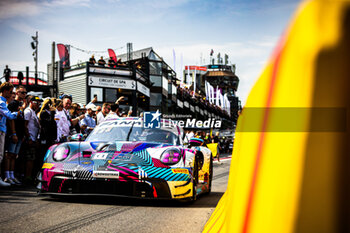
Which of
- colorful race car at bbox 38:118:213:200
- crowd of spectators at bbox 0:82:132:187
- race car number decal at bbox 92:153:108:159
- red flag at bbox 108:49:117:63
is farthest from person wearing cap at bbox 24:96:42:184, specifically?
red flag at bbox 108:49:117:63

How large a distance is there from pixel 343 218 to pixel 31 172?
313 inches

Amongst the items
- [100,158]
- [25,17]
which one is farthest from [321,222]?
[100,158]

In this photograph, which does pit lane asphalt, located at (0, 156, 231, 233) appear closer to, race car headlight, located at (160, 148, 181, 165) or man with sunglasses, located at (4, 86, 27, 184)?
race car headlight, located at (160, 148, 181, 165)

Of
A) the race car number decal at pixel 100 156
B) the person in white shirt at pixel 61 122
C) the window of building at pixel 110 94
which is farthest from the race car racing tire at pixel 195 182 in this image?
the window of building at pixel 110 94

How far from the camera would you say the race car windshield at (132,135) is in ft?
20.3

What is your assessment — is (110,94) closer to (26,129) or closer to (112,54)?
(112,54)

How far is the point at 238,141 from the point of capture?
1018 millimetres

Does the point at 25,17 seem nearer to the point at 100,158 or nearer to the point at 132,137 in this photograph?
the point at 100,158

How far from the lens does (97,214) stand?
4543 mm

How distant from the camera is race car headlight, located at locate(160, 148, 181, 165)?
523cm

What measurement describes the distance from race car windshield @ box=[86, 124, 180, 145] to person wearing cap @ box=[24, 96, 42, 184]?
206cm

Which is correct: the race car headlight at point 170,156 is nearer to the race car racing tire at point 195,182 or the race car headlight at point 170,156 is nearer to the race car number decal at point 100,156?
the race car racing tire at point 195,182

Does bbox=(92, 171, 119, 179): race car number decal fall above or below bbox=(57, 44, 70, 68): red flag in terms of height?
below

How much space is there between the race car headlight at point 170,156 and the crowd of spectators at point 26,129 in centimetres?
300
